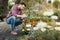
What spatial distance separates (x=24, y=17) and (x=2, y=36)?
839 mm

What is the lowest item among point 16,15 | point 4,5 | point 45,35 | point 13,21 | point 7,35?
point 7,35

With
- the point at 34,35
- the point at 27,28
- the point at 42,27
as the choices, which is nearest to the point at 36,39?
the point at 34,35

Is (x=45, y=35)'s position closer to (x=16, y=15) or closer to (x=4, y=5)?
(x=16, y=15)

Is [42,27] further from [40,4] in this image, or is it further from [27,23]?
[40,4]

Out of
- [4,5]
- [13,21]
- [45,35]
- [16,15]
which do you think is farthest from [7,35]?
[4,5]

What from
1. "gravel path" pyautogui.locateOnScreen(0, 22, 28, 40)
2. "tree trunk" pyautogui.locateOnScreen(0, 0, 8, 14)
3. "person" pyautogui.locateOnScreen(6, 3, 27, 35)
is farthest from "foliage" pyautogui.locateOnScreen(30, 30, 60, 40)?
"tree trunk" pyautogui.locateOnScreen(0, 0, 8, 14)

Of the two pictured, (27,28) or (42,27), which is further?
(27,28)

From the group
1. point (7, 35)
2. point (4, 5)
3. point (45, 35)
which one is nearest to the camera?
point (45, 35)

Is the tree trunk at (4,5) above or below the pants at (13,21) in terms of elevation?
below

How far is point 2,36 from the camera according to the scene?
6668mm

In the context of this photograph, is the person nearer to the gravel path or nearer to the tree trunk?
the gravel path

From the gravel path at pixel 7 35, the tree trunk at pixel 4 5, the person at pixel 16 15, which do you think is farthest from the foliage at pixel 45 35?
the tree trunk at pixel 4 5

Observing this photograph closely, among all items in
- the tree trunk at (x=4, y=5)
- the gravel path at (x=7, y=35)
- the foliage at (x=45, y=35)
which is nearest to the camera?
the foliage at (x=45, y=35)

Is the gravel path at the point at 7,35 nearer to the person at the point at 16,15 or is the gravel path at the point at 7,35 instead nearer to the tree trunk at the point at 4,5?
the person at the point at 16,15
